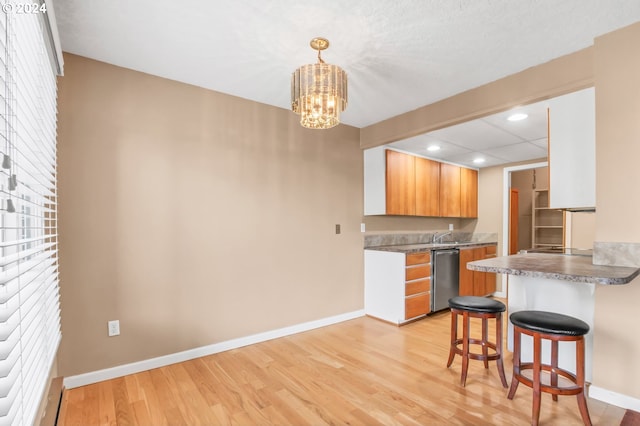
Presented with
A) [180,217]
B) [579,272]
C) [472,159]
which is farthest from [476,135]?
[180,217]

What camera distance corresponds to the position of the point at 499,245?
5332mm

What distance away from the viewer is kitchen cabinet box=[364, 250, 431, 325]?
12.3 ft

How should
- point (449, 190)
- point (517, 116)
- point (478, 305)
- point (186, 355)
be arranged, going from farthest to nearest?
1. point (449, 190)
2. point (517, 116)
3. point (186, 355)
4. point (478, 305)

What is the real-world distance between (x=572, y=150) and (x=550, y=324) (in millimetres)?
1314

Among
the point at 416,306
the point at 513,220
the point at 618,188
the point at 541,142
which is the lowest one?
the point at 416,306

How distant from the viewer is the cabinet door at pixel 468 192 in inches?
210

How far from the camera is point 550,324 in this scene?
6.17 feet

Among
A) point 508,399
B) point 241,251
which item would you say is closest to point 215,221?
point 241,251

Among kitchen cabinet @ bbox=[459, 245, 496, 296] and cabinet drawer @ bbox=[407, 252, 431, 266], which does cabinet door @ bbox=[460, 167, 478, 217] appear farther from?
cabinet drawer @ bbox=[407, 252, 431, 266]

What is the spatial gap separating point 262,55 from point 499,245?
481 cm

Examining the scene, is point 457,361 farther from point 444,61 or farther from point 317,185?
point 444,61

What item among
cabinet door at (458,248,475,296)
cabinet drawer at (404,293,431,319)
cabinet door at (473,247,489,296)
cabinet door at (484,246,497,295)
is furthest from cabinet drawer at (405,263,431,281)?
cabinet door at (484,246,497,295)

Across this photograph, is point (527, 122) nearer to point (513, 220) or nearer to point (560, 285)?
point (560, 285)

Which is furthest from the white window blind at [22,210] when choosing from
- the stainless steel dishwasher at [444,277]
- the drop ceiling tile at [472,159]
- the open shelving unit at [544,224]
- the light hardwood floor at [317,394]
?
the open shelving unit at [544,224]
